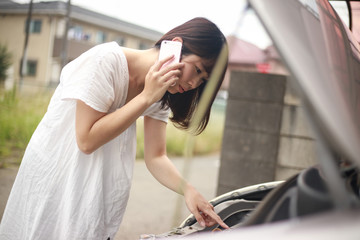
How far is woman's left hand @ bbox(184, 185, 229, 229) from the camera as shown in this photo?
119cm

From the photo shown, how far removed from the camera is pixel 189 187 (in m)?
1.25

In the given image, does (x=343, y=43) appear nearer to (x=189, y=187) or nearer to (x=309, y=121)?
(x=309, y=121)

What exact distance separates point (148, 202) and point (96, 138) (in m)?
2.84

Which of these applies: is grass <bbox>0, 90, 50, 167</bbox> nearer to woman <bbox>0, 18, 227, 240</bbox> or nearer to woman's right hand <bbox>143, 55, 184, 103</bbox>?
woman <bbox>0, 18, 227, 240</bbox>

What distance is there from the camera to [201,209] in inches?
47.8

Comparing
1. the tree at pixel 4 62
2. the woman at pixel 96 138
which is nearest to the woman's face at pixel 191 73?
the woman at pixel 96 138

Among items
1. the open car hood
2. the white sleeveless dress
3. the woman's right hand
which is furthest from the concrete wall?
the open car hood

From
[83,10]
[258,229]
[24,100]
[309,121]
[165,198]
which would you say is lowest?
[165,198]

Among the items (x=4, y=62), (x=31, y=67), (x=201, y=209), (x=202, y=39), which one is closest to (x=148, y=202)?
(x=201, y=209)

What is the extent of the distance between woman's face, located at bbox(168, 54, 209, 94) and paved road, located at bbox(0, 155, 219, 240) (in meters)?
1.29

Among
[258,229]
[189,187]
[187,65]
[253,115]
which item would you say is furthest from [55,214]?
[253,115]

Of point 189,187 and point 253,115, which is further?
point 253,115

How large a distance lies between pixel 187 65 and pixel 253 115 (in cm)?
206

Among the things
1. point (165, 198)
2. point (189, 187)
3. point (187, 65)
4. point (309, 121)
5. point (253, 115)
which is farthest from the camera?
point (165, 198)
